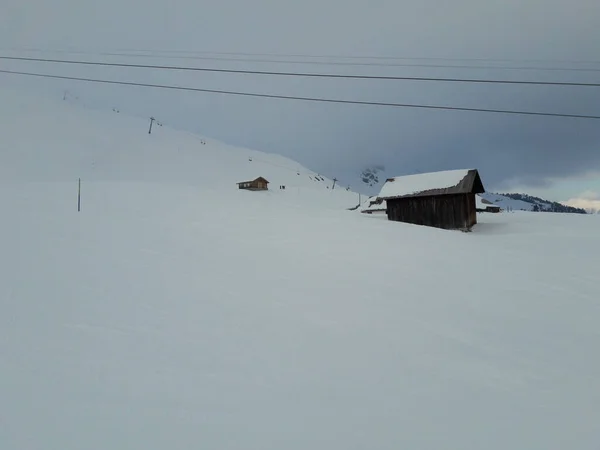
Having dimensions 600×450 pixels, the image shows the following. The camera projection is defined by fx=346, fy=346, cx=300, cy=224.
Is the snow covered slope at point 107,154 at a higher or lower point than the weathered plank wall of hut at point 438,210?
higher

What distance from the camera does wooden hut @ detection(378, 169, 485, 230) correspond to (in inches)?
1051

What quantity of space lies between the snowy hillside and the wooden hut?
13439 millimetres

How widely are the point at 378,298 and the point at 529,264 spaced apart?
852cm

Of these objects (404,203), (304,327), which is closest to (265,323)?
(304,327)

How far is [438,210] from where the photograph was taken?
90.1 ft

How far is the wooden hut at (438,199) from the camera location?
26703 mm

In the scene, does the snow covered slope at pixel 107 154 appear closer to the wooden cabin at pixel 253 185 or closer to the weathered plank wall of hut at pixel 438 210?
the wooden cabin at pixel 253 185

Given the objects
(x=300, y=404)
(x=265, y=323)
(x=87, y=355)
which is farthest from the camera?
(x=265, y=323)

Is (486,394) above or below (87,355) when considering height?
below

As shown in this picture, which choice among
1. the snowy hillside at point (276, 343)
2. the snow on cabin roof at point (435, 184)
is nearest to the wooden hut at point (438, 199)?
the snow on cabin roof at point (435, 184)

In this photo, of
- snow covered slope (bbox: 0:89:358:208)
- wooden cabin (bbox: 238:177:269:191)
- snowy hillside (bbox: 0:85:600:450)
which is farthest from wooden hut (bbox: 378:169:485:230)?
→ wooden cabin (bbox: 238:177:269:191)

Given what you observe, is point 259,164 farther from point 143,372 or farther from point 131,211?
point 143,372

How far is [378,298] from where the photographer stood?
815 centimetres

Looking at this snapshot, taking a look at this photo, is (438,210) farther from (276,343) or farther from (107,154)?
(107,154)
